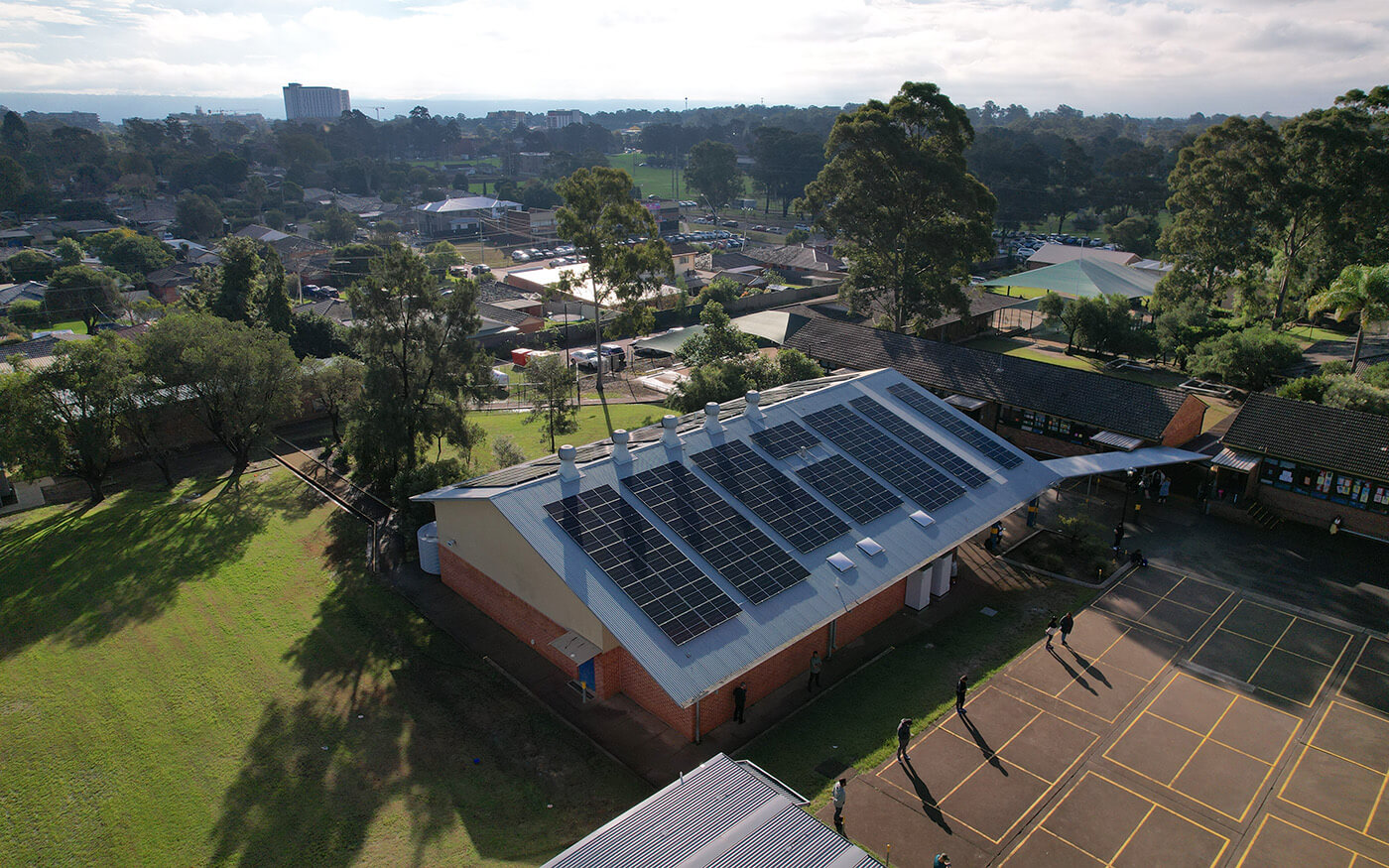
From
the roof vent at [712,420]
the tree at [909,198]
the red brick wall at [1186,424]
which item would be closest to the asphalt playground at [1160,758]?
the red brick wall at [1186,424]

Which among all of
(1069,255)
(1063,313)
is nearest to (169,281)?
(1063,313)

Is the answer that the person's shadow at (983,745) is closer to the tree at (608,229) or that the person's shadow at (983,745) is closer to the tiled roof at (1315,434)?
the tiled roof at (1315,434)

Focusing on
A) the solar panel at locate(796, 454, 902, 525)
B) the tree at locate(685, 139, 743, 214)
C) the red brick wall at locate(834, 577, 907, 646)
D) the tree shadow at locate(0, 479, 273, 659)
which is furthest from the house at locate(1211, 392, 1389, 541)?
the tree at locate(685, 139, 743, 214)

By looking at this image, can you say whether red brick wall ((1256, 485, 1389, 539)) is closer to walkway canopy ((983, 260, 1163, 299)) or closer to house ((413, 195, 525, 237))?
walkway canopy ((983, 260, 1163, 299))

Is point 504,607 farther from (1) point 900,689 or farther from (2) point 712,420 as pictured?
(1) point 900,689

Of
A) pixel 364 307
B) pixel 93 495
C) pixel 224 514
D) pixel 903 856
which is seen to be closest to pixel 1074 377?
pixel 903 856

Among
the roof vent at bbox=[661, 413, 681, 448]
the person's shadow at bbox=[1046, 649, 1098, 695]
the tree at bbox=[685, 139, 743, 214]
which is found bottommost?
the person's shadow at bbox=[1046, 649, 1098, 695]
